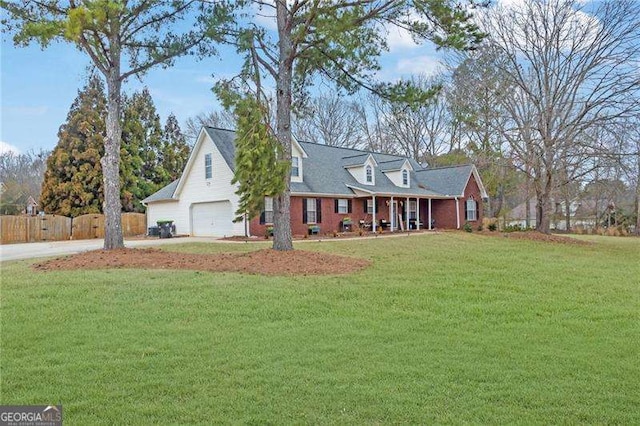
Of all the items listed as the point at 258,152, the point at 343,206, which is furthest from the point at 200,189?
the point at 258,152

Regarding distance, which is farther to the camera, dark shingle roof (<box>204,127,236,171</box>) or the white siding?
the white siding

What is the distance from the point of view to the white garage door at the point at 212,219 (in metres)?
22.6

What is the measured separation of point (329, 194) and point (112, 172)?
12.9 metres

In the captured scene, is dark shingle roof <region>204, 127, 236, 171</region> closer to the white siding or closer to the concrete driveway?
the white siding

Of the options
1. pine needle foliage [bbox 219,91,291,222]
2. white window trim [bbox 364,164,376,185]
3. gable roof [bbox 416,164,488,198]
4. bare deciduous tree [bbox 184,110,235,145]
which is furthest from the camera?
bare deciduous tree [bbox 184,110,235,145]

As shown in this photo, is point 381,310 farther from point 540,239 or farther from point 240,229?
point 540,239

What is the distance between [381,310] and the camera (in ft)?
21.8

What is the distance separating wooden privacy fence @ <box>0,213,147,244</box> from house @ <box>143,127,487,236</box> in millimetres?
2667

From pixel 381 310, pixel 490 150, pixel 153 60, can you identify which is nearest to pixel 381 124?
pixel 490 150

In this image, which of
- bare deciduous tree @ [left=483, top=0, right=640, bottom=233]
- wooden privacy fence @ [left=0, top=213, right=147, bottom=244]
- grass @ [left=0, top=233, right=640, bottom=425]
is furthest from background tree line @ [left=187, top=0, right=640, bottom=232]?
wooden privacy fence @ [left=0, top=213, right=147, bottom=244]

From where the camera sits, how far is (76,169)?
97.3ft

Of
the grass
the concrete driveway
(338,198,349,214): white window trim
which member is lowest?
the grass

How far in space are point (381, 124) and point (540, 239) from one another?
2349cm

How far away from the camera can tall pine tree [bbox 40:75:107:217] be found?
29422 mm
